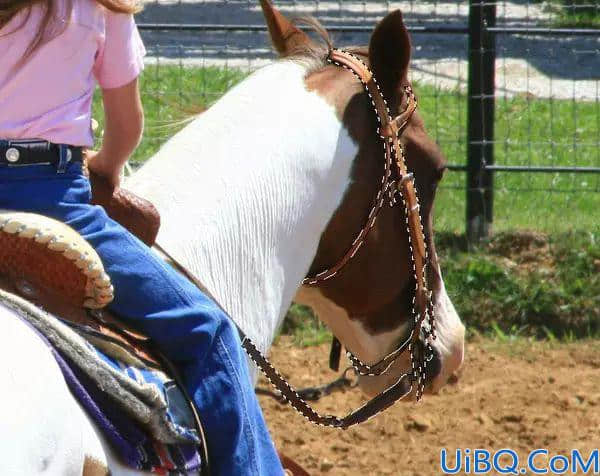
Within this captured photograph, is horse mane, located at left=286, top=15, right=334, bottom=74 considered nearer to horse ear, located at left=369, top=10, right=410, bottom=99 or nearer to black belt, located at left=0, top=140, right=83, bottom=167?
horse ear, located at left=369, top=10, right=410, bottom=99

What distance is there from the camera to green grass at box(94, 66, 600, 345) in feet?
20.9

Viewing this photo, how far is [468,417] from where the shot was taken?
209 inches

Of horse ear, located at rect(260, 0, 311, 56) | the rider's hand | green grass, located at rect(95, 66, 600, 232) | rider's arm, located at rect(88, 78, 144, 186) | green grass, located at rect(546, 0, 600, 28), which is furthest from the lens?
green grass, located at rect(546, 0, 600, 28)

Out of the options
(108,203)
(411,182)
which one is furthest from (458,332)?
(108,203)

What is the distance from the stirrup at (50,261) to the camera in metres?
1.97

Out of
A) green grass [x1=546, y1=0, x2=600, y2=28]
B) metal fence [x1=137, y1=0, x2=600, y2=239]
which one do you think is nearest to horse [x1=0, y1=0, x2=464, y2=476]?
metal fence [x1=137, y1=0, x2=600, y2=239]

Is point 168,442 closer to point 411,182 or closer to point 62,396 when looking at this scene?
point 62,396

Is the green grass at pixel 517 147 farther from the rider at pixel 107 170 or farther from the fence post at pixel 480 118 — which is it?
the rider at pixel 107 170

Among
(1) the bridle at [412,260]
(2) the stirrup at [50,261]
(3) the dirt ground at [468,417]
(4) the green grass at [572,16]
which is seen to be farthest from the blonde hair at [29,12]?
(4) the green grass at [572,16]

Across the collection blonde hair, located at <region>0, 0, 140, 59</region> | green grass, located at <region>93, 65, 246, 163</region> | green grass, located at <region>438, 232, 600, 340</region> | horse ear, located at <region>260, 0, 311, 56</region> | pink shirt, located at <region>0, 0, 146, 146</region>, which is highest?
blonde hair, located at <region>0, 0, 140, 59</region>

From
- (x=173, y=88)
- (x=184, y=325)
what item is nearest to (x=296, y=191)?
(x=184, y=325)

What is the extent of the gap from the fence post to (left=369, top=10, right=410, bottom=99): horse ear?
412 cm

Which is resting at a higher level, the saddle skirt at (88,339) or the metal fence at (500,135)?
the saddle skirt at (88,339)

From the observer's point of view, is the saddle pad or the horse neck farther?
the horse neck
